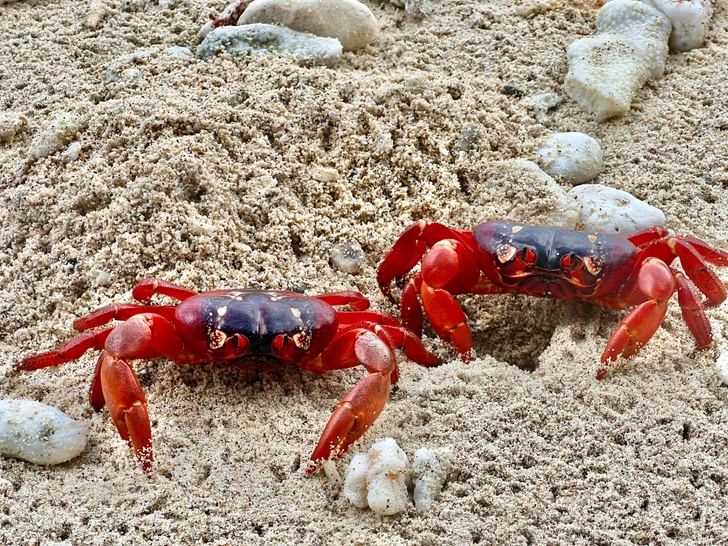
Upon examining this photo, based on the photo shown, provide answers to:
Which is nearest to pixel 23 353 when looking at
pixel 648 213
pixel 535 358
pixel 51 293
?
pixel 51 293

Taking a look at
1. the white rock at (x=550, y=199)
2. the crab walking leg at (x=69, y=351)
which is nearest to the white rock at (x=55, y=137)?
the crab walking leg at (x=69, y=351)

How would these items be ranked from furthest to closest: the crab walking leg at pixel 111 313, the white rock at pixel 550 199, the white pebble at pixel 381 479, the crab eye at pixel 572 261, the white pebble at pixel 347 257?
the white rock at pixel 550 199, the white pebble at pixel 347 257, the crab eye at pixel 572 261, the crab walking leg at pixel 111 313, the white pebble at pixel 381 479

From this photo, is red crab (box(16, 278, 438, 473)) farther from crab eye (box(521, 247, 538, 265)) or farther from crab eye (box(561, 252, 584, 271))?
crab eye (box(561, 252, 584, 271))

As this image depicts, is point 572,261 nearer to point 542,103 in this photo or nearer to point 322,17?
point 542,103

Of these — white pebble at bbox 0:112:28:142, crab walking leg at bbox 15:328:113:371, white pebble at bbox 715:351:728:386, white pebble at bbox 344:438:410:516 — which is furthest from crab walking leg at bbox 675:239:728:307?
white pebble at bbox 0:112:28:142

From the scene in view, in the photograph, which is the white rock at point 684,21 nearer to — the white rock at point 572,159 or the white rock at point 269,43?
the white rock at point 572,159

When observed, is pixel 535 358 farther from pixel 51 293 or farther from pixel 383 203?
pixel 51 293

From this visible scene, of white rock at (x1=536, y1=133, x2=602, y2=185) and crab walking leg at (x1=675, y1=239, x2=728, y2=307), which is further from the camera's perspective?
white rock at (x1=536, y1=133, x2=602, y2=185)
